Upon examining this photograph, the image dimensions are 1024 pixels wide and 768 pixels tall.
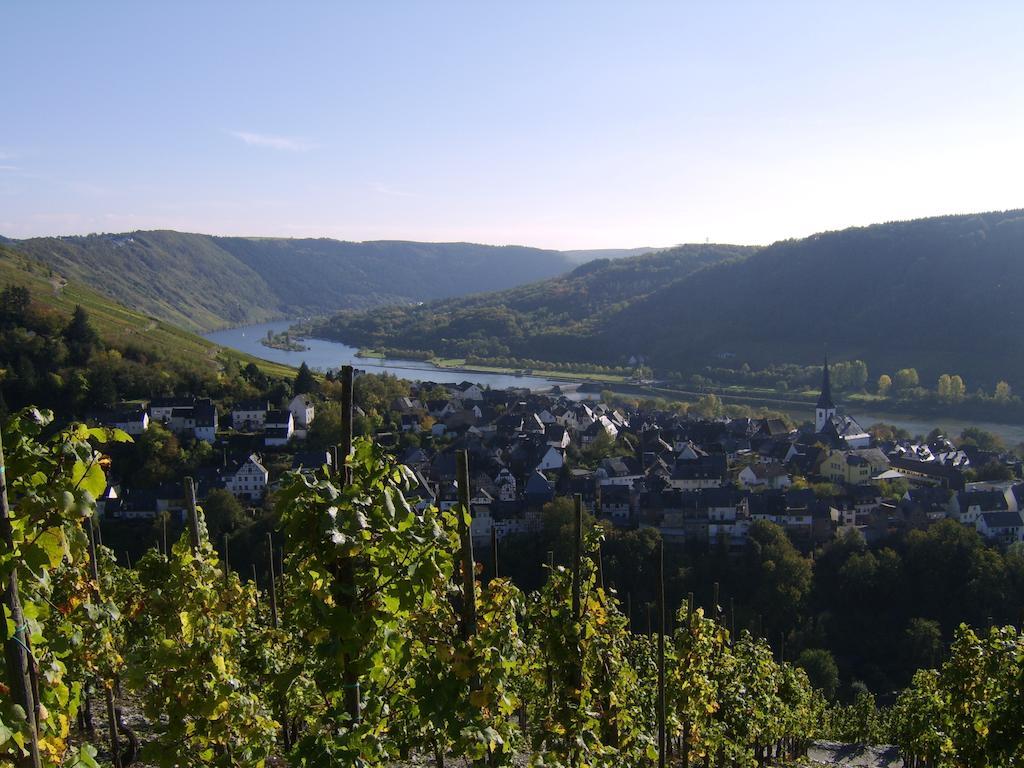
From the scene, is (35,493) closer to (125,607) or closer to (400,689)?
(400,689)

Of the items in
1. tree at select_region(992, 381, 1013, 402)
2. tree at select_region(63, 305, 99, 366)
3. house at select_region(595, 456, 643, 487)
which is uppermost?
tree at select_region(63, 305, 99, 366)

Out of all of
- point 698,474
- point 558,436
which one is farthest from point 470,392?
point 698,474

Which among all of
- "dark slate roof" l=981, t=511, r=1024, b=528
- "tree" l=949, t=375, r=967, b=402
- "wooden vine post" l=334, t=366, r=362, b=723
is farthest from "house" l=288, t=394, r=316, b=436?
"tree" l=949, t=375, r=967, b=402

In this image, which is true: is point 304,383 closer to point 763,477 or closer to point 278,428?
point 278,428

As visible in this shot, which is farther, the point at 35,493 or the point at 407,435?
the point at 407,435

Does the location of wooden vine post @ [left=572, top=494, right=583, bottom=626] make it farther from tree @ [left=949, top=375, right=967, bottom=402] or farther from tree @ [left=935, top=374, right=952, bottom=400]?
tree @ [left=935, top=374, right=952, bottom=400]

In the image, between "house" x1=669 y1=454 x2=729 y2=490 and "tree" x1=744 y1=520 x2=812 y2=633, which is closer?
"tree" x1=744 y1=520 x2=812 y2=633

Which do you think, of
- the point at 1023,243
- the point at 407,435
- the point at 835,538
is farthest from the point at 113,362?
the point at 1023,243
